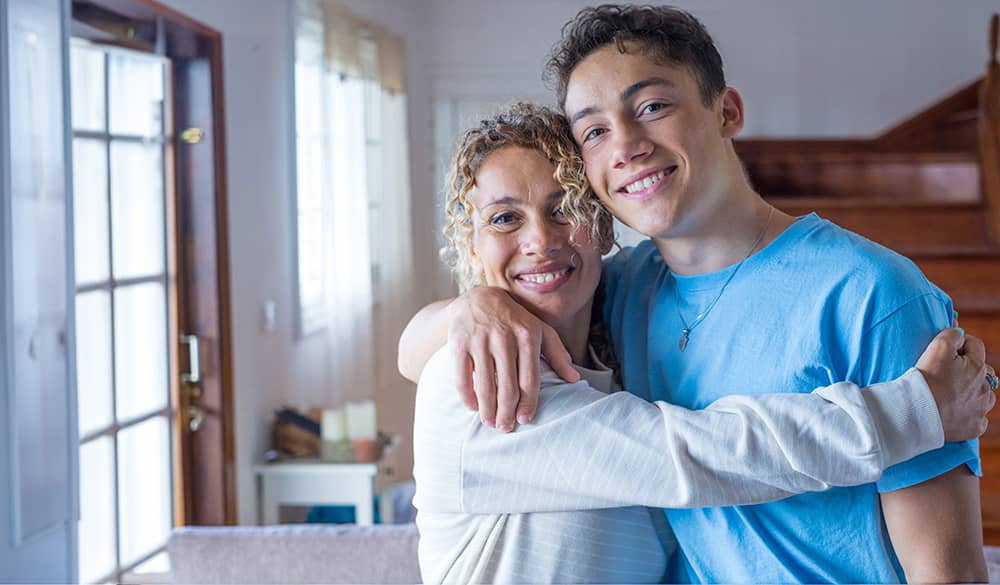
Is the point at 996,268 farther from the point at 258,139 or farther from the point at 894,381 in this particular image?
the point at 894,381

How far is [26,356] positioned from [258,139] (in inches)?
77.8

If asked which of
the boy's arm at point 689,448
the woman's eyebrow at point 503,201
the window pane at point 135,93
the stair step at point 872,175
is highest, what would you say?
the window pane at point 135,93

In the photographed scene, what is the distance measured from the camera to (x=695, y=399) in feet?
4.40

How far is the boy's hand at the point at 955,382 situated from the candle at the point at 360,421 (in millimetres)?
2768

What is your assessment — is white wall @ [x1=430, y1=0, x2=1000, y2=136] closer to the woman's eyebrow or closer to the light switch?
the light switch

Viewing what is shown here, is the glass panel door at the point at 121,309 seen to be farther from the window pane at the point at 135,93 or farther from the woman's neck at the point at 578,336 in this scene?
the woman's neck at the point at 578,336

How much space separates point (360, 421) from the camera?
3793mm

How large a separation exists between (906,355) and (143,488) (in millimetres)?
2765

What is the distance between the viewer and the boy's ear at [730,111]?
1.46m

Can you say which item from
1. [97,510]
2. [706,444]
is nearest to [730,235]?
[706,444]

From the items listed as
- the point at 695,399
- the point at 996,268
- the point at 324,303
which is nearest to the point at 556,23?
the point at 324,303

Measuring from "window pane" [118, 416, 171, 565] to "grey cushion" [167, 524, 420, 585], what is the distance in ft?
4.43

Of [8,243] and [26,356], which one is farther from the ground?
[8,243]

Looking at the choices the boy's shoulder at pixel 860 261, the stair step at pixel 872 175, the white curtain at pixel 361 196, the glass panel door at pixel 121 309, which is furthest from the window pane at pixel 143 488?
the stair step at pixel 872 175
